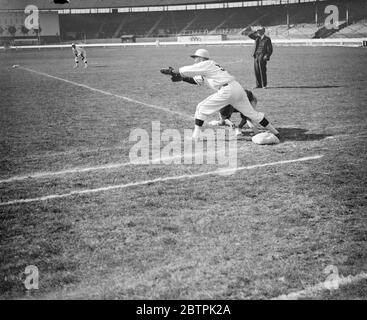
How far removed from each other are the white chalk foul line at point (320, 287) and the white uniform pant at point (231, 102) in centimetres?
480

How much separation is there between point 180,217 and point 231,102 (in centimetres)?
376

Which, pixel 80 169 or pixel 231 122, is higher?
pixel 231 122

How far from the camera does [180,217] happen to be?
4961 millimetres

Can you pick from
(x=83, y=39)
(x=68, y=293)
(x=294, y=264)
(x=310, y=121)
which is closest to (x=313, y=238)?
(x=294, y=264)

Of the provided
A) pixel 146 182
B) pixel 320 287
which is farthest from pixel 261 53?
pixel 320 287

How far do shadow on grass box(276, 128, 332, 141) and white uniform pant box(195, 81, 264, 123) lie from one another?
30.7 inches

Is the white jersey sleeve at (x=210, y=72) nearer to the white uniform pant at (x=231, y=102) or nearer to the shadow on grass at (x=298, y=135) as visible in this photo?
the white uniform pant at (x=231, y=102)

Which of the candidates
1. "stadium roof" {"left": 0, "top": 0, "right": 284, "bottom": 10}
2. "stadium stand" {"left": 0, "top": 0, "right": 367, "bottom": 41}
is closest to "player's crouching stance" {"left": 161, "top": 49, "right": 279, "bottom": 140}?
"stadium stand" {"left": 0, "top": 0, "right": 367, "bottom": 41}

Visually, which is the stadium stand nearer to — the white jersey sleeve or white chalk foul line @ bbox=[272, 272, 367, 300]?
the white jersey sleeve

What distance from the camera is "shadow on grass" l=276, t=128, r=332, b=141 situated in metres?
8.32

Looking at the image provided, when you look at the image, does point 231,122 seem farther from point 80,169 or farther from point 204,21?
point 204,21

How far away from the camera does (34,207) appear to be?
534 centimetres

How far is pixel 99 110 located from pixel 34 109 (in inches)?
78.4
